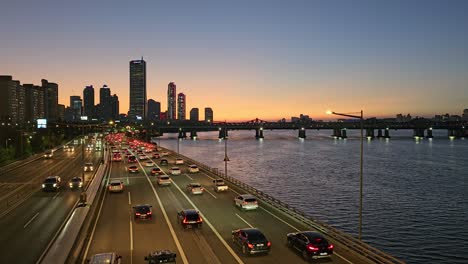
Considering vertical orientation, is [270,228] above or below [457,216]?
above

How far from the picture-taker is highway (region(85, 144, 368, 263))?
82.4 ft

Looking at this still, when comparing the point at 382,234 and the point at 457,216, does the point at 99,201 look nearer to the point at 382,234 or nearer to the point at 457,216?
the point at 382,234

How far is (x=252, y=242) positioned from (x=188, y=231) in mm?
7578

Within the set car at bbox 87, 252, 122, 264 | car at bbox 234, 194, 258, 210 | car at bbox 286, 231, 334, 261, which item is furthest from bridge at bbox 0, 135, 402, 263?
car at bbox 87, 252, 122, 264

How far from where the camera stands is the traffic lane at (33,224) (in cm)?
2685

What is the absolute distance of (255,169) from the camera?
352ft

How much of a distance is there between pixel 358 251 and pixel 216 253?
873 cm

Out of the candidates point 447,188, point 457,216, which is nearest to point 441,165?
point 447,188

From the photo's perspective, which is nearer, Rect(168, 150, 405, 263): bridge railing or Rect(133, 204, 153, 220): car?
Rect(168, 150, 405, 263): bridge railing

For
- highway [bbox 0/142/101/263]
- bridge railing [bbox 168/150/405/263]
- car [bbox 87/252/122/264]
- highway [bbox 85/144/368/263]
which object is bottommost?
highway [bbox 0/142/101/263]

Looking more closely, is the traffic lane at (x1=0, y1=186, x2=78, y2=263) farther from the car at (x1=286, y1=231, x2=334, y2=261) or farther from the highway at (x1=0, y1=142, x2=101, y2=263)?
the car at (x1=286, y1=231, x2=334, y2=261)

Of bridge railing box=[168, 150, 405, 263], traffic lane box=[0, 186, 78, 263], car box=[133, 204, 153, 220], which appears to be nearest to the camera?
bridge railing box=[168, 150, 405, 263]

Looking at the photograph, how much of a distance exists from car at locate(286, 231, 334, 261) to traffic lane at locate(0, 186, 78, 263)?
16.2 m

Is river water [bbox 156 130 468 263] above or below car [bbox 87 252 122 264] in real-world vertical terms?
below
